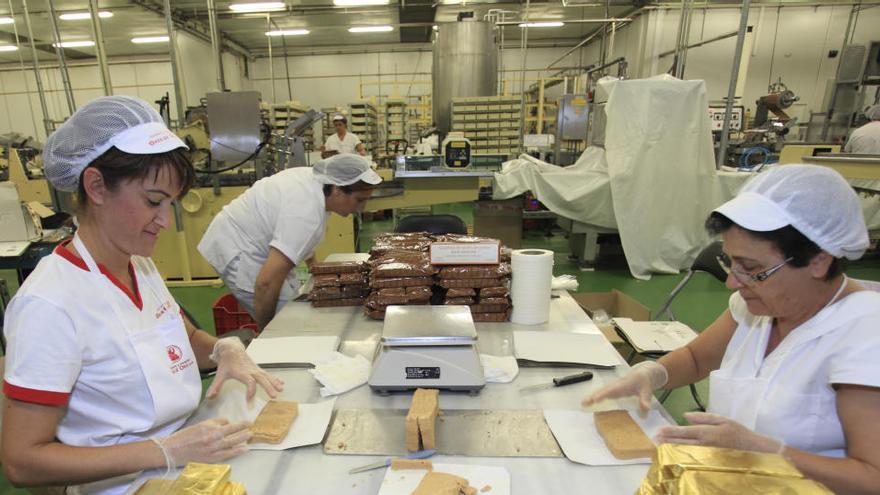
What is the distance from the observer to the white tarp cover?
12.9 ft

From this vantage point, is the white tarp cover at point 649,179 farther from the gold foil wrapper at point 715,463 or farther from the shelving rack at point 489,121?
the gold foil wrapper at point 715,463

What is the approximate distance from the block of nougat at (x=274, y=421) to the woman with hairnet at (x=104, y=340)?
0.03 m

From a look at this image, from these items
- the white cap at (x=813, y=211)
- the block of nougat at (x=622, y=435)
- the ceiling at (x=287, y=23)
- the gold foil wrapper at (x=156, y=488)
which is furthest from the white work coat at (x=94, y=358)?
the ceiling at (x=287, y=23)

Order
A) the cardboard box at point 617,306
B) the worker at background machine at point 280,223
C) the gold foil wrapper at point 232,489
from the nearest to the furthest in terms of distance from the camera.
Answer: the gold foil wrapper at point 232,489 < the worker at background machine at point 280,223 < the cardboard box at point 617,306

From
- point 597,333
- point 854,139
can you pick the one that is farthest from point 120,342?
point 854,139

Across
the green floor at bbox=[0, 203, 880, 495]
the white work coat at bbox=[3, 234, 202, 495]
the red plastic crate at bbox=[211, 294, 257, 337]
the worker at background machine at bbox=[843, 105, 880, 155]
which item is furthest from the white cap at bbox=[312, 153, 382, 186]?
the worker at background machine at bbox=[843, 105, 880, 155]

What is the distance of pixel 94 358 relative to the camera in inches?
35.4

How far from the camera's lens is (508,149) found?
6.11 m

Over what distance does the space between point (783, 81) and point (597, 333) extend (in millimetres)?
10052

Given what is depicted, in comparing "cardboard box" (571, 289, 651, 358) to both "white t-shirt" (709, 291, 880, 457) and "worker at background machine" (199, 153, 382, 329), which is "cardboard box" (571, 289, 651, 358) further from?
Result: "worker at background machine" (199, 153, 382, 329)

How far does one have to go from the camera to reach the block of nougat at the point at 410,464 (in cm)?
90

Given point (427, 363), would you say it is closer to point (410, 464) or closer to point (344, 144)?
point (410, 464)

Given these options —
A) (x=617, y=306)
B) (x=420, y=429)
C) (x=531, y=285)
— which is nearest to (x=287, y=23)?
(x=617, y=306)

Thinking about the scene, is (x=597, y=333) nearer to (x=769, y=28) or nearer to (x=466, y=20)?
(x=466, y=20)
